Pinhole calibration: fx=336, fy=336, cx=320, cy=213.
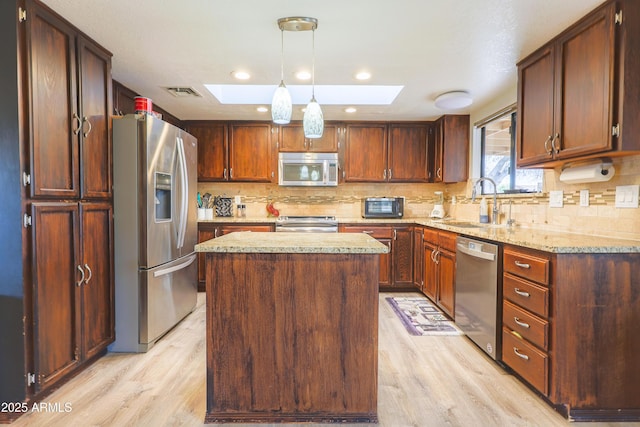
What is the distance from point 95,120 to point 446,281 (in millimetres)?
3168

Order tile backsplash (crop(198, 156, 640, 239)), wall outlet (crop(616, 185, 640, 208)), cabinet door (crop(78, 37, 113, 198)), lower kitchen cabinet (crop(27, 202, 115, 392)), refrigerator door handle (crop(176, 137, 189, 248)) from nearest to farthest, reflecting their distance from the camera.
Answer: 1. lower kitchen cabinet (crop(27, 202, 115, 392))
2. wall outlet (crop(616, 185, 640, 208))
3. tile backsplash (crop(198, 156, 640, 239))
4. cabinet door (crop(78, 37, 113, 198))
5. refrigerator door handle (crop(176, 137, 189, 248))

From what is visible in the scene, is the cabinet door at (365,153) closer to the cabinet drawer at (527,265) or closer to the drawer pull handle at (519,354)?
the cabinet drawer at (527,265)

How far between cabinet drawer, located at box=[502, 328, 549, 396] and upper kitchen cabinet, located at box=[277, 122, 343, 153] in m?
2.94

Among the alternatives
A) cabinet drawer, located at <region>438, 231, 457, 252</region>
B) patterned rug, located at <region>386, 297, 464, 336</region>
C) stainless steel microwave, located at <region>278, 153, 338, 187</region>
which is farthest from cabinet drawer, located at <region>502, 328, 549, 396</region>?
stainless steel microwave, located at <region>278, 153, 338, 187</region>

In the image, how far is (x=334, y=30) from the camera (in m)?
2.10

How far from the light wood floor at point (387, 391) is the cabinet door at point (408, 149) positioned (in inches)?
93.2

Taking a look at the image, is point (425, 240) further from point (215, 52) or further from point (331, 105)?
point (215, 52)

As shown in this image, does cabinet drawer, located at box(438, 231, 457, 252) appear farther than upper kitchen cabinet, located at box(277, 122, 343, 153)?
No

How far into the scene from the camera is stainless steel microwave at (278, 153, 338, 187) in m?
4.35

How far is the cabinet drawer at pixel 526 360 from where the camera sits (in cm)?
185

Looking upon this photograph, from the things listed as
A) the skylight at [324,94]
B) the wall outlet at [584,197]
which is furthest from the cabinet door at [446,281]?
the skylight at [324,94]

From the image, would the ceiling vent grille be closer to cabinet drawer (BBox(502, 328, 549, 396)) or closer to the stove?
the stove

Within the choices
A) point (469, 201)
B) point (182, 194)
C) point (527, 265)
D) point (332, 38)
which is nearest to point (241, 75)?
point (332, 38)

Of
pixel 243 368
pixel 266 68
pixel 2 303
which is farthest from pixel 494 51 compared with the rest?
pixel 2 303
